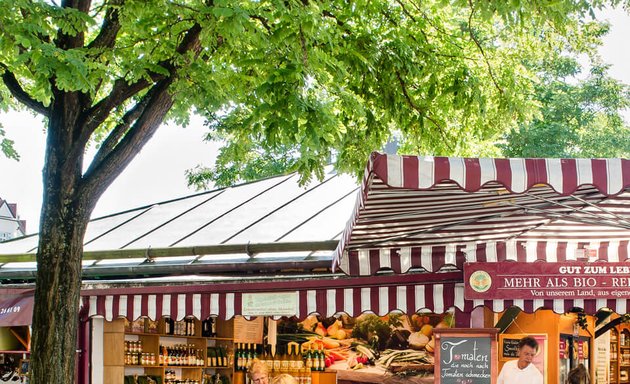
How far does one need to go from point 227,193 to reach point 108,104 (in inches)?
253

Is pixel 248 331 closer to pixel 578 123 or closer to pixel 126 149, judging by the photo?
pixel 126 149

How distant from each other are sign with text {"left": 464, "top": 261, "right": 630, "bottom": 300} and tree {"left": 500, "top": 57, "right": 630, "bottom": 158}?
19.8 m

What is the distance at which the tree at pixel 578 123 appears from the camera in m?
30.0

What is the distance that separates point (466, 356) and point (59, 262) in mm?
3703

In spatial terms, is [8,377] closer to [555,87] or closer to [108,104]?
[108,104]

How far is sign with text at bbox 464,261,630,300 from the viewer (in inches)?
399

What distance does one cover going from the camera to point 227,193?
620 inches

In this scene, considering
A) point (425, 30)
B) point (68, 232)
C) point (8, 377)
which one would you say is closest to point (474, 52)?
point (425, 30)

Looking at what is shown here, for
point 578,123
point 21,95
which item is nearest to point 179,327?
point 21,95

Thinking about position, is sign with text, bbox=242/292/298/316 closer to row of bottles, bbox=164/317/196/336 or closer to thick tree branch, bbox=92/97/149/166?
row of bottles, bbox=164/317/196/336

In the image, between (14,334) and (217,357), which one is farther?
(217,357)

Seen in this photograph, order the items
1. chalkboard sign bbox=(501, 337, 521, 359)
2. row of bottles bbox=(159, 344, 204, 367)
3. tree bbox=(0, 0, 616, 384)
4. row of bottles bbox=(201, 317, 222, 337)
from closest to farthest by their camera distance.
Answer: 1. tree bbox=(0, 0, 616, 384)
2. chalkboard sign bbox=(501, 337, 521, 359)
3. row of bottles bbox=(159, 344, 204, 367)
4. row of bottles bbox=(201, 317, 222, 337)

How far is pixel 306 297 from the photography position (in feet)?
37.4

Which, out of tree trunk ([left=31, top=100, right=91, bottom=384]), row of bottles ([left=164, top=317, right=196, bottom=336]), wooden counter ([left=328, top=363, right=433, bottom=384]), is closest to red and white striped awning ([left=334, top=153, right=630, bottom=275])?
tree trunk ([left=31, top=100, right=91, bottom=384])
